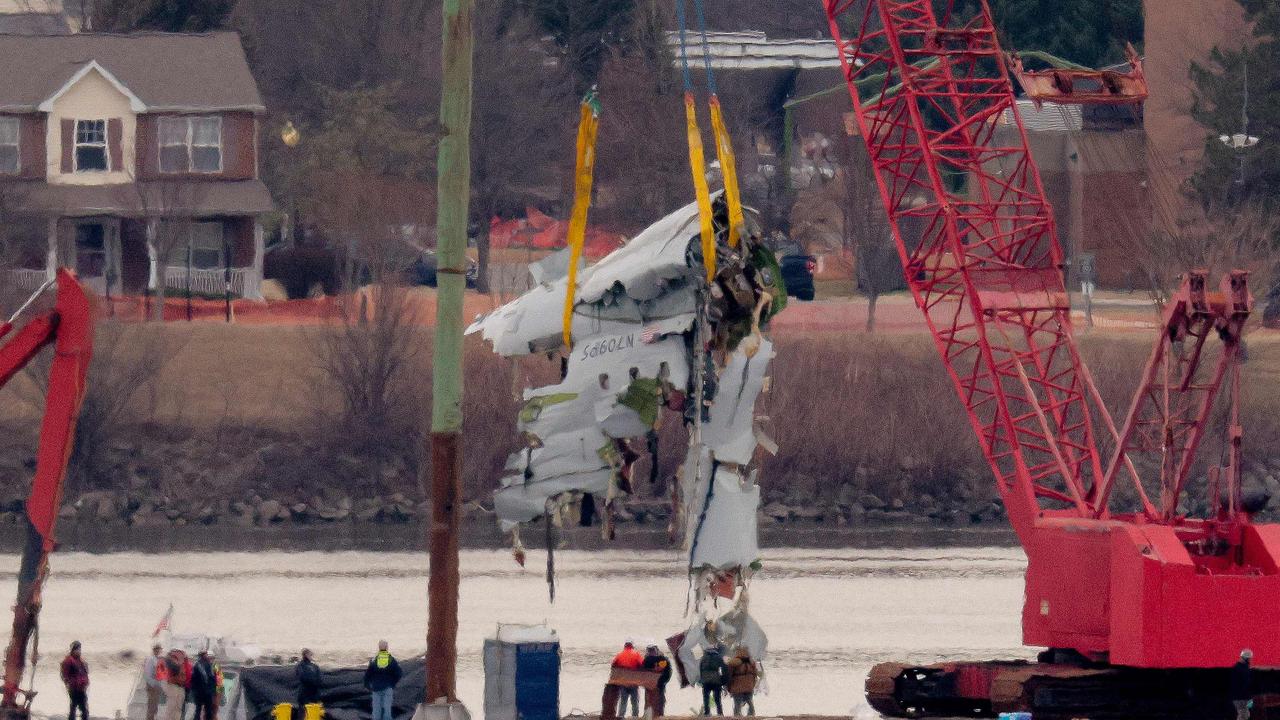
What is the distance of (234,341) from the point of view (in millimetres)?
69625

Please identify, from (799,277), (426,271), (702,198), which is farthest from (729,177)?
(426,271)

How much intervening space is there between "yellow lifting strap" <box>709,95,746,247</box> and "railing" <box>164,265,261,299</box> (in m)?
55.3

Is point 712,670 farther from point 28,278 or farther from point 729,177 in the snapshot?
point 28,278

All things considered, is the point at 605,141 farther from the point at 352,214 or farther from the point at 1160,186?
the point at 1160,186

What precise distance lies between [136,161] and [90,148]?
1534 mm

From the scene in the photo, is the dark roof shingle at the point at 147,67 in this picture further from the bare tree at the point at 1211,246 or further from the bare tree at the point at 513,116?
the bare tree at the point at 1211,246

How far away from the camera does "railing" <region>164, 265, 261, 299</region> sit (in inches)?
2923

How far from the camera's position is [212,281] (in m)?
74.7

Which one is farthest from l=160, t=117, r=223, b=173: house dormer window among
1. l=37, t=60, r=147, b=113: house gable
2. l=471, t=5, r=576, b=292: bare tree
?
l=471, t=5, r=576, b=292: bare tree

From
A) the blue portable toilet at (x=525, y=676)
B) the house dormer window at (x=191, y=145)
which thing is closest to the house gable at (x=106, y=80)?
the house dormer window at (x=191, y=145)

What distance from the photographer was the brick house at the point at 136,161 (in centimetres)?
7419

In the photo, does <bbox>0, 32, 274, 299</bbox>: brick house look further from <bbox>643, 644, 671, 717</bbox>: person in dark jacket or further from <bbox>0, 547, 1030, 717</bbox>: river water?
<bbox>643, 644, 671, 717</bbox>: person in dark jacket

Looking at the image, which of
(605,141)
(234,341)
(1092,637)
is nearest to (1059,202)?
(605,141)

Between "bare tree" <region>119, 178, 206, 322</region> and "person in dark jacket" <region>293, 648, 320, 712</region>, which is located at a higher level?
"bare tree" <region>119, 178, 206, 322</region>
